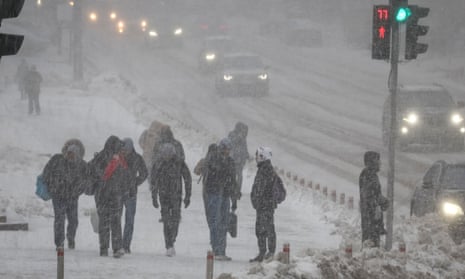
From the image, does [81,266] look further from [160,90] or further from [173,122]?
[160,90]

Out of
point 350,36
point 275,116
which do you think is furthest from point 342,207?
point 350,36

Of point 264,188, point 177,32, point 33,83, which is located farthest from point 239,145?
point 177,32

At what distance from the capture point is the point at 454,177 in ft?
56.2

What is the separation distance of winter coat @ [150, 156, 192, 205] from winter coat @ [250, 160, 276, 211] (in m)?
1.18

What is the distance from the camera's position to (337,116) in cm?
3834

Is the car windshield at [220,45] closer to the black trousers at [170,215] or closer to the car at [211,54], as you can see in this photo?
the car at [211,54]

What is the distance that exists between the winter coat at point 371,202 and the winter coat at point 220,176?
1899 mm

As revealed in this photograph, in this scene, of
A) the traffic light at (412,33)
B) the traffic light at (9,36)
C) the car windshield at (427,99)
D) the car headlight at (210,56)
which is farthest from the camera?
the car headlight at (210,56)

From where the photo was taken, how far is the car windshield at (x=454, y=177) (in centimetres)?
1688

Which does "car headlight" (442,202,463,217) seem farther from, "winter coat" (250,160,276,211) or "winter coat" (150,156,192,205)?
"winter coat" (150,156,192,205)

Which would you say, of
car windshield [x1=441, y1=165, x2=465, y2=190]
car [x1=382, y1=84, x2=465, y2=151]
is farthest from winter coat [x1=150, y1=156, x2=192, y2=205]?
car [x1=382, y1=84, x2=465, y2=151]

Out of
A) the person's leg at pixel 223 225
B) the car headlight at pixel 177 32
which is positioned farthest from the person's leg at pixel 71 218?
the car headlight at pixel 177 32

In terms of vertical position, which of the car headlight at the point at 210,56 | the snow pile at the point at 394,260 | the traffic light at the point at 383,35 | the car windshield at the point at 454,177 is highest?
the car headlight at the point at 210,56

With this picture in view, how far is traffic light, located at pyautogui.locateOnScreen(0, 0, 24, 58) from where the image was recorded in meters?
8.12
